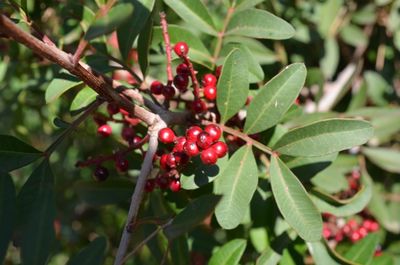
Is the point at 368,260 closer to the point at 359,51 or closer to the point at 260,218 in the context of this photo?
the point at 260,218

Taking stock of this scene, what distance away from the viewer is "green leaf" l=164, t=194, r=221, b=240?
41.6 inches

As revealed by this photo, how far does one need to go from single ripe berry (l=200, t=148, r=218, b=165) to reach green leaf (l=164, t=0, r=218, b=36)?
0.47m

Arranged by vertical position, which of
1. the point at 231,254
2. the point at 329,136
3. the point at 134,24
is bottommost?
the point at 231,254

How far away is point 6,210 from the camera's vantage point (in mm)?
1261

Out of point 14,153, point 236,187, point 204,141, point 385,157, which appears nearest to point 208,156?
point 204,141

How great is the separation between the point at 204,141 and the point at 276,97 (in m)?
0.24

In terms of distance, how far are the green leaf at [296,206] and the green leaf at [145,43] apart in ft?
1.41

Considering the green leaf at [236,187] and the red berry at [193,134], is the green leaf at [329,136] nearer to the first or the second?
the green leaf at [236,187]

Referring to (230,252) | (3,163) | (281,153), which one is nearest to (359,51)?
(281,153)

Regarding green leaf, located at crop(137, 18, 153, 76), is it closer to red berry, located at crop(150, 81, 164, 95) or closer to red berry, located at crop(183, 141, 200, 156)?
red berry, located at crop(150, 81, 164, 95)

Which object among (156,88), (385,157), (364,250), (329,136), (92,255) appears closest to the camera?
(329,136)

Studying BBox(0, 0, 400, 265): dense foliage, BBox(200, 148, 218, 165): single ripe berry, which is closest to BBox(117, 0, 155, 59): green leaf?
BBox(0, 0, 400, 265): dense foliage

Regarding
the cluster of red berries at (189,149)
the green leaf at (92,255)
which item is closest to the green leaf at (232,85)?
the cluster of red berries at (189,149)

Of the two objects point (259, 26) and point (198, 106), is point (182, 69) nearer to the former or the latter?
point (198, 106)
